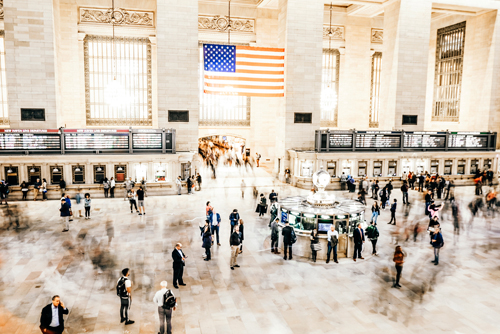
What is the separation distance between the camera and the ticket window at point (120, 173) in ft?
67.1

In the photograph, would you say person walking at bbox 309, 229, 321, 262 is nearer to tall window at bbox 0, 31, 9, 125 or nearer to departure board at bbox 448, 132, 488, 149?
departure board at bbox 448, 132, 488, 149

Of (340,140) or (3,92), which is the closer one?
(340,140)

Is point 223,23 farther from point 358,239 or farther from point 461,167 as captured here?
point 358,239

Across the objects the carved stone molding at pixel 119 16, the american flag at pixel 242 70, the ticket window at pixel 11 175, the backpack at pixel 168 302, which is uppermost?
the carved stone molding at pixel 119 16

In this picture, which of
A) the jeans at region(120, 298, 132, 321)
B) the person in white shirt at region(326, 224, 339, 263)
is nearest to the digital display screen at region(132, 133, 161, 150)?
the person in white shirt at region(326, 224, 339, 263)

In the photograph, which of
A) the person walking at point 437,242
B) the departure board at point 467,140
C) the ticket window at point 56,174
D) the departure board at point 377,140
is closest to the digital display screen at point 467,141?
the departure board at point 467,140

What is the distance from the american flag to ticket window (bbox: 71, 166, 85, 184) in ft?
26.6

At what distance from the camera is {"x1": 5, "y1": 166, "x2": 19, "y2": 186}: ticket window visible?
19203mm

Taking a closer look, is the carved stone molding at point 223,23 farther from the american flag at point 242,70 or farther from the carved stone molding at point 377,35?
the carved stone molding at point 377,35

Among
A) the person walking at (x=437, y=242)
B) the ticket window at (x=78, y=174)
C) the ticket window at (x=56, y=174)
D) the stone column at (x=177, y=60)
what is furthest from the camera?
the stone column at (x=177, y=60)

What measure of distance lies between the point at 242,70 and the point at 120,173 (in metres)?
9.04

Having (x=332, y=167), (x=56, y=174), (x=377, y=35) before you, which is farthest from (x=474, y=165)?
(x=56, y=174)

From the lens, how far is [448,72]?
3391 centimetres

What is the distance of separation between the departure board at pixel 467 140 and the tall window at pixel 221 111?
15.3m
